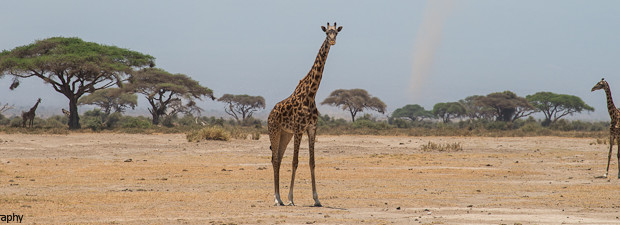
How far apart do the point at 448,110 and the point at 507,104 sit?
19287 millimetres

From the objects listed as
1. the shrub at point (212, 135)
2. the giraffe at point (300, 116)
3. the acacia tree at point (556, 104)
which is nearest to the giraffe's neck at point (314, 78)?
the giraffe at point (300, 116)

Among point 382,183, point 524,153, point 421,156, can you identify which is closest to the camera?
point 382,183

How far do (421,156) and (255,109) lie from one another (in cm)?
6165

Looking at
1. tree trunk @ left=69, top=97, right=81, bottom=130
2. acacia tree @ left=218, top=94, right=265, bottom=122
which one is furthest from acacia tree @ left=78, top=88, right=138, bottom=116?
tree trunk @ left=69, top=97, right=81, bottom=130

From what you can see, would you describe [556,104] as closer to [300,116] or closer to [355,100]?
[355,100]

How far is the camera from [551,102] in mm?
77062

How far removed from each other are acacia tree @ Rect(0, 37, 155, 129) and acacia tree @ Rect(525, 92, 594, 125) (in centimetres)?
4893

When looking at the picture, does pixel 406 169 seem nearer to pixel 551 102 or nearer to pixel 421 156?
pixel 421 156

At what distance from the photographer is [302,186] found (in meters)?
15.1

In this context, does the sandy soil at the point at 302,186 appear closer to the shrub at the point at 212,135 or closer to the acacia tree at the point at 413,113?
the shrub at the point at 212,135

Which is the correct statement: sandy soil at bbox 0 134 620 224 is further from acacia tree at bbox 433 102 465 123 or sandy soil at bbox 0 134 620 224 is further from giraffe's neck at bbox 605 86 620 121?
acacia tree at bbox 433 102 465 123

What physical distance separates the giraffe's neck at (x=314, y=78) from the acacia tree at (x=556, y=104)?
225ft

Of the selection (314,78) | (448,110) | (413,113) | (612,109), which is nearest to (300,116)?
(314,78)

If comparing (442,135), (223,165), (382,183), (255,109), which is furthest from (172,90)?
(382,183)
